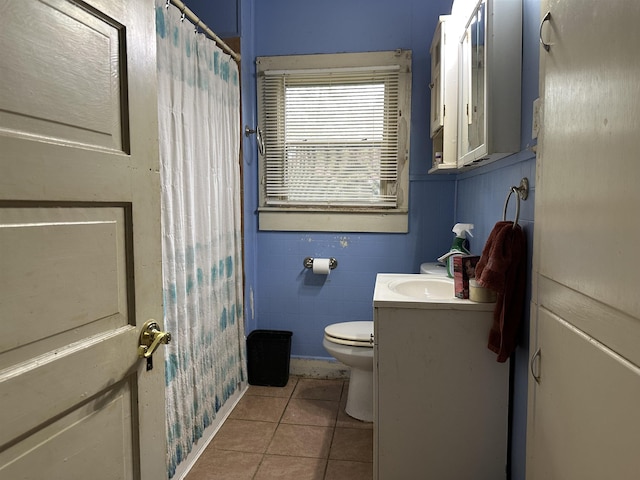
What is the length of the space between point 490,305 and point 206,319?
52.5 inches

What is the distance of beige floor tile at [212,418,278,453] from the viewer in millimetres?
2227

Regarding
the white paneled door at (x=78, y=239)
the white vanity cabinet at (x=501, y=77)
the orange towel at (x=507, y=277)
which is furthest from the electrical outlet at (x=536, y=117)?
the white paneled door at (x=78, y=239)

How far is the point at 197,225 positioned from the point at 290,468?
1212 mm

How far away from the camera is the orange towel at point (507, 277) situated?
1469mm

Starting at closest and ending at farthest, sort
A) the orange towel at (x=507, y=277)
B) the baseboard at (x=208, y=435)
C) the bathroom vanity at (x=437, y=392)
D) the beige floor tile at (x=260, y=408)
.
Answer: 1. the orange towel at (x=507, y=277)
2. the bathroom vanity at (x=437, y=392)
3. the baseboard at (x=208, y=435)
4. the beige floor tile at (x=260, y=408)

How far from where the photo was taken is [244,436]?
2328 millimetres

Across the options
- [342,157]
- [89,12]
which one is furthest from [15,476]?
[342,157]

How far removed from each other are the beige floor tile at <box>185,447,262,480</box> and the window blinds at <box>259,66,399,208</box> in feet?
5.18

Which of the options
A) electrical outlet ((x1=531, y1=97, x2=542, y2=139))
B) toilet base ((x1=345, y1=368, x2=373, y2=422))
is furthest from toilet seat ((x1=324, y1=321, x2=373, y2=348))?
electrical outlet ((x1=531, y1=97, x2=542, y2=139))

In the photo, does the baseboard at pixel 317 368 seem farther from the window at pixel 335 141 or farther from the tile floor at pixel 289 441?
the window at pixel 335 141

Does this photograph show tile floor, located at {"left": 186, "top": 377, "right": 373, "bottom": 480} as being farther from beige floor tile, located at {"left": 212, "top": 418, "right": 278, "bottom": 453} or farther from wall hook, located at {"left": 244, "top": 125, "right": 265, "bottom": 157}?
wall hook, located at {"left": 244, "top": 125, "right": 265, "bottom": 157}

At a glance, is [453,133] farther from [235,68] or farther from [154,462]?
[154,462]

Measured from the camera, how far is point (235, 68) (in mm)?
2598

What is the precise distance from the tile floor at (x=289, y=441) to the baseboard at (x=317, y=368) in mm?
173
